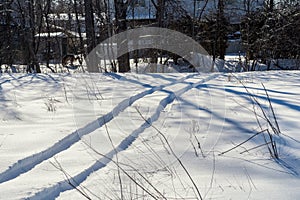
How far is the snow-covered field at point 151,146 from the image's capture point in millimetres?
1377

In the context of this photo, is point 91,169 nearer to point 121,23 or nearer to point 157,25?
point 121,23

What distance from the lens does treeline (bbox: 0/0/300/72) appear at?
376 inches

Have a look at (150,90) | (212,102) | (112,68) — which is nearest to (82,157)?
(212,102)

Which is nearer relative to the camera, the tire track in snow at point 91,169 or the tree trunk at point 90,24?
the tire track in snow at point 91,169

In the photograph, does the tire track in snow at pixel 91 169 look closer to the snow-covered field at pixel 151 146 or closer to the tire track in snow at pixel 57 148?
the snow-covered field at pixel 151 146

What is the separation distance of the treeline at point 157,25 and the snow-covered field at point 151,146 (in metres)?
5.99

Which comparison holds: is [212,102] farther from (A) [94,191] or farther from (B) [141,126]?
(A) [94,191]

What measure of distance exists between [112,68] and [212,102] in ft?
20.9

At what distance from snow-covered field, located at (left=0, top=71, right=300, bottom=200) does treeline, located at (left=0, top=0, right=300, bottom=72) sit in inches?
236

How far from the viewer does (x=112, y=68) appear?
355 inches

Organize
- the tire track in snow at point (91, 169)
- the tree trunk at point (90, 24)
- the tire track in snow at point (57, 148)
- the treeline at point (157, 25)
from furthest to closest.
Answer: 1. the treeline at point (157, 25)
2. the tree trunk at point (90, 24)
3. the tire track in snow at point (57, 148)
4. the tire track in snow at point (91, 169)

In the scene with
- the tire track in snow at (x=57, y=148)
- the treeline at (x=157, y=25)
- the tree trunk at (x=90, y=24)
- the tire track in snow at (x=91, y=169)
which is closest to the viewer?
the tire track in snow at (x=91, y=169)

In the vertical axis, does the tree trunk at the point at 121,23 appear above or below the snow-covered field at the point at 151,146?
above

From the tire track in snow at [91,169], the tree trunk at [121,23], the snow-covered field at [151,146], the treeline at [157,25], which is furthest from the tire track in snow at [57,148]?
the treeline at [157,25]
